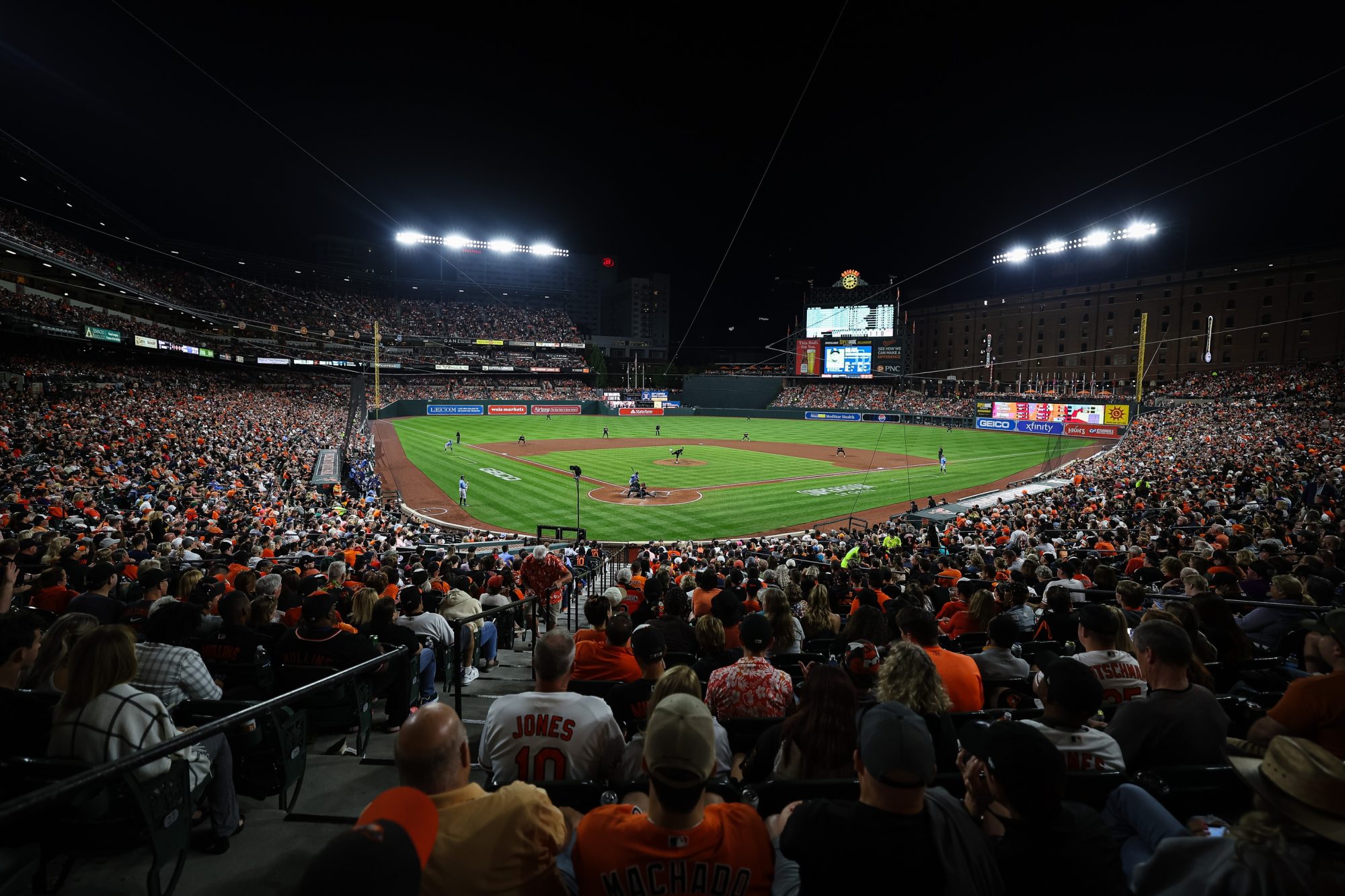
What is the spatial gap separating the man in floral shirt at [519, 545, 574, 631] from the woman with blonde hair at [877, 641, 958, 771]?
25.5 ft

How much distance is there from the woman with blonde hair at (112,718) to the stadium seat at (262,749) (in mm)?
426

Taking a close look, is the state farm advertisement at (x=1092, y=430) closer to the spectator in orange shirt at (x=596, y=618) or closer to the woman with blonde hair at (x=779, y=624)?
the woman with blonde hair at (x=779, y=624)

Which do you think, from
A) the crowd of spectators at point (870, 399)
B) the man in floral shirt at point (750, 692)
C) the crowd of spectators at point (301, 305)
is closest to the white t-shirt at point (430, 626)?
the man in floral shirt at point (750, 692)

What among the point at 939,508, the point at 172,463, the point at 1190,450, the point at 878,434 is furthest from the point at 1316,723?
the point at 878,434

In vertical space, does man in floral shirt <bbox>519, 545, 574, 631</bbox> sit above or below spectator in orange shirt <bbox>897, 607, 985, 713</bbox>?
below

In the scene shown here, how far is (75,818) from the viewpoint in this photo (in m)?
3.26

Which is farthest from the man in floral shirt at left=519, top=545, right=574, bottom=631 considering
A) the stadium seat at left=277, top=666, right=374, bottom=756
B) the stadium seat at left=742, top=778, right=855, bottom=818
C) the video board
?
the video board

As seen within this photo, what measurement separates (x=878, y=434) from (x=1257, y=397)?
29.0m

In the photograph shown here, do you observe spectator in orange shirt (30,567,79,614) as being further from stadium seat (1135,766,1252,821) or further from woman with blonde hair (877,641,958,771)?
stadium seat (1135,766,1252,821)

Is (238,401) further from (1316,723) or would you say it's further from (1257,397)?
(1257,397)

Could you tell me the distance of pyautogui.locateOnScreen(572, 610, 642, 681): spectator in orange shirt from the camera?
5.25 m

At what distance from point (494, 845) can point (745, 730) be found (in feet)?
7.74

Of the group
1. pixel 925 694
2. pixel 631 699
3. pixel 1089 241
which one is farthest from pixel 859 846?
pixel 1089 241

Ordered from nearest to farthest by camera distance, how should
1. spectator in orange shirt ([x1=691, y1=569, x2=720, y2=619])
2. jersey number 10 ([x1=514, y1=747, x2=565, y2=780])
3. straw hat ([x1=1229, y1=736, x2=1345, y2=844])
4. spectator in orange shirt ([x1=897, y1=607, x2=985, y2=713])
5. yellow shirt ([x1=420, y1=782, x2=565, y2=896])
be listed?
1. straw hat ([x1=1229, y1=736, x2=1345, y2=844])
2. yellow shirt ([x1=420, y1=782, x2=565, y2=896])
3. jersey number 10 ([x1=514, y1=747, x2=565, y2=780])
4. spectator in orange shirt ([x1=897, y1=607, x2=985, y2=713])
5. spectator in orange shirt ([x1=691, y1=569, x2=720, y2=619])
